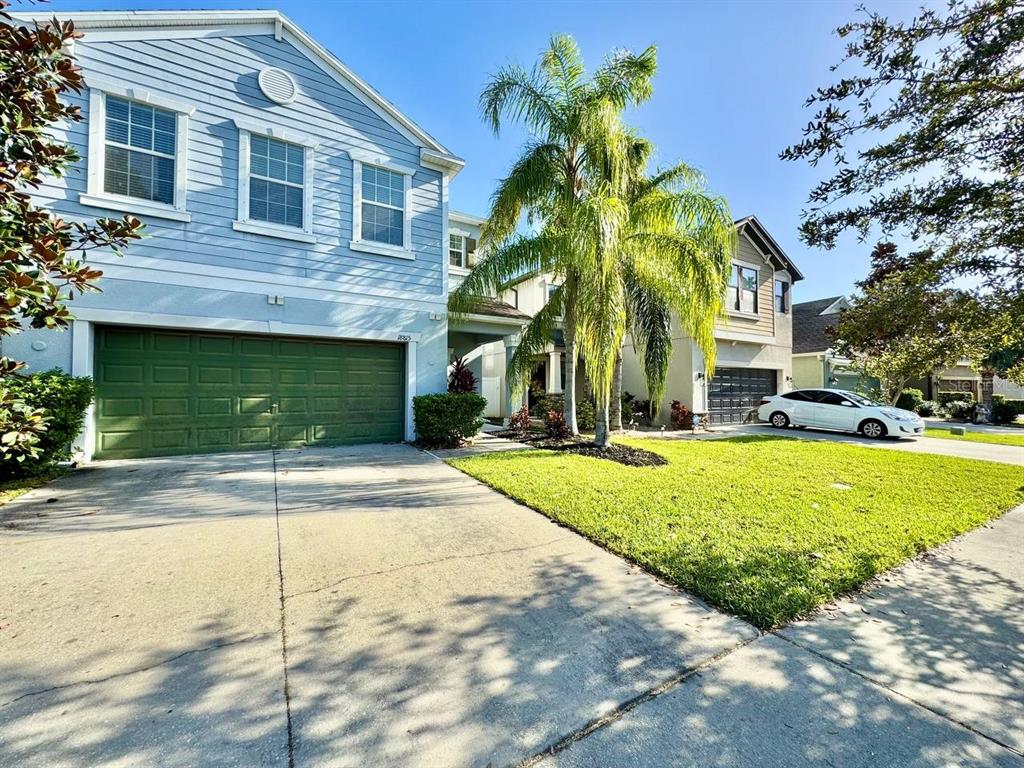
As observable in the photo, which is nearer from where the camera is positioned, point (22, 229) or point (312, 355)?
point (22, 229)

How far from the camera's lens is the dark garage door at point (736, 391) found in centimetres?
1602

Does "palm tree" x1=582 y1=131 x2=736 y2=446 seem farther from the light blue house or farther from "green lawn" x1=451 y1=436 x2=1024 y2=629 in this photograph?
the light blue house

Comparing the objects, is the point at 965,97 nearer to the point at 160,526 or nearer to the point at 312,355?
the point at 160,526

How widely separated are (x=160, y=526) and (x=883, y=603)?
632cm

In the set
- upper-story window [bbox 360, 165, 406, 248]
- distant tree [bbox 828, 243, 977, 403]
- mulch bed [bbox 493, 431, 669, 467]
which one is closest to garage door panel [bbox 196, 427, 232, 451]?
upper-story window [bbox 360, 165, 406, 248]

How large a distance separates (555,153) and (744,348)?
38.2 feet

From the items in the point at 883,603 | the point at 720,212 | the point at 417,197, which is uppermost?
the point at 417,197

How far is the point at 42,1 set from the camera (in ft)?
10.1

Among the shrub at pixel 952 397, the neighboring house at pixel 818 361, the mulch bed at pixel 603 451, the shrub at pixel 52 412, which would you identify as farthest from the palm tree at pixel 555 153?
the shrub at pixel 952 397

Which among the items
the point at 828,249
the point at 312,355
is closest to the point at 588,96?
the point at 828,249

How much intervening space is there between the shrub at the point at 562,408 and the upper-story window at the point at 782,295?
10.1 m

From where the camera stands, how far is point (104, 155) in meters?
7.26

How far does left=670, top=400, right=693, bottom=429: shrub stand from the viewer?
14.1m

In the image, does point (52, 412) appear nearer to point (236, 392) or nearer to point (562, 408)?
point (236, 392)
